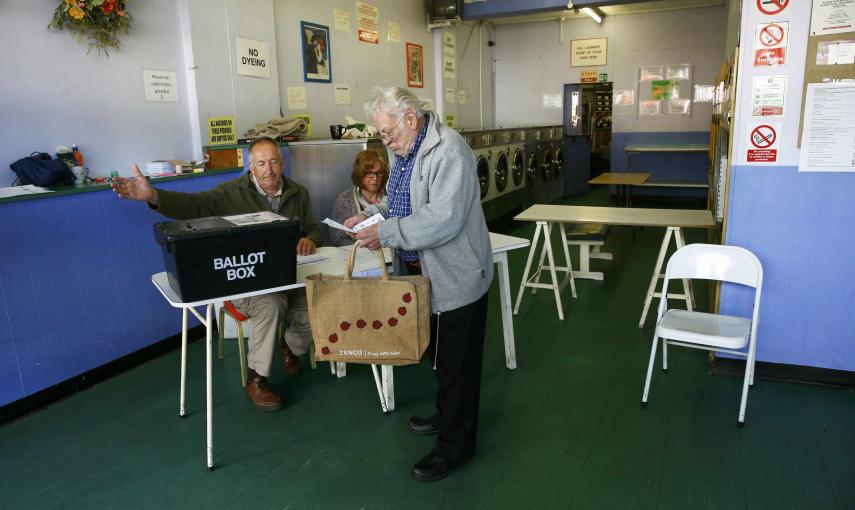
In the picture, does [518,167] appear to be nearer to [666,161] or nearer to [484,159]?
[484,159]

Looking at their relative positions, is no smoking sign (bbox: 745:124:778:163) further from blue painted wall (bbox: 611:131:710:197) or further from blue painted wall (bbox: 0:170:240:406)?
blue painted wall (bbox: 611:131:710:197)

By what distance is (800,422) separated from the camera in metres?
2.75

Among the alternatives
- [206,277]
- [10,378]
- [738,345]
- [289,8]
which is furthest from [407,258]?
[289,8]

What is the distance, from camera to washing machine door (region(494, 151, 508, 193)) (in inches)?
280

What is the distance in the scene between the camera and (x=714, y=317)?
3020 mm

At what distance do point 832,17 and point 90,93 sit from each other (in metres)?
3.90

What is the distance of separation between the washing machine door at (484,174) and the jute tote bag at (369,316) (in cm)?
447

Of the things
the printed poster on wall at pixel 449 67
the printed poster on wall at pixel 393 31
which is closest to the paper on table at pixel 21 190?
the printed poster on wall at pixel 393 31

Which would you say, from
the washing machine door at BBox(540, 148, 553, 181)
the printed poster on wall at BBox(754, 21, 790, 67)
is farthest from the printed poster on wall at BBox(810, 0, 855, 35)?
the washing machine door at BBox(540, 148, 553, 181)

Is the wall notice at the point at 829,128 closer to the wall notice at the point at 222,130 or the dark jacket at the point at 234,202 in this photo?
the dark jacket at the point at 234,202

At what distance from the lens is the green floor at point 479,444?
230cm

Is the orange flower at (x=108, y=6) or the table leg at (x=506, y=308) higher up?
the orange flower at (x=108, y=6)

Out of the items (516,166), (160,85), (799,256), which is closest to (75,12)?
(160,85)

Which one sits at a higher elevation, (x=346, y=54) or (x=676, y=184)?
(x=346, y=54)
